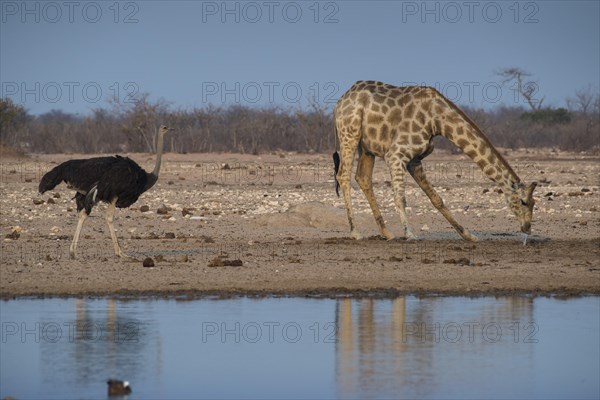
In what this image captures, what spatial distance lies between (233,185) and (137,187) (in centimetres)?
1410

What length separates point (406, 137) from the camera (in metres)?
19.5

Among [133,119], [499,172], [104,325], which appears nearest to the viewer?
[104,325]

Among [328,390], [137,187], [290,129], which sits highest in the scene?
[290,129]

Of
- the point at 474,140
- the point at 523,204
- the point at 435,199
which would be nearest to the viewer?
the point at 523,204

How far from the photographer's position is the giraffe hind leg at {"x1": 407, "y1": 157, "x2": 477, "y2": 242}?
63.8 ft

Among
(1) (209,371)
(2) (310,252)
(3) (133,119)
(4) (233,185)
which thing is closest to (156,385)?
(1) (209,371)

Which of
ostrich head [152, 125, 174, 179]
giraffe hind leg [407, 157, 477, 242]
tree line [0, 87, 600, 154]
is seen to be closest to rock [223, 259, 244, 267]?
ostrich head [152, 125, 174, 179]

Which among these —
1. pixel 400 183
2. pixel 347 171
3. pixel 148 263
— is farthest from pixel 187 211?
pixel 148 263

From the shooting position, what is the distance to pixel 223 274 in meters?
16.1

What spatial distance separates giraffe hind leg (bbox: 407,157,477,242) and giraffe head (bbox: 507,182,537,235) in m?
0.91

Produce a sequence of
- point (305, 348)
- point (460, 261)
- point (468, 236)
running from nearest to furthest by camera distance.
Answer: point (305, 348)
point (460, 261)
point (468, 236)

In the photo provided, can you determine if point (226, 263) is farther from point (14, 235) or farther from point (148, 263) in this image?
point (14, 235)

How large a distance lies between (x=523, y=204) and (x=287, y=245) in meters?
3.49

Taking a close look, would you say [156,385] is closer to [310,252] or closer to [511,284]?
[511,284]
